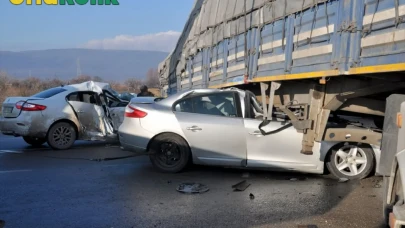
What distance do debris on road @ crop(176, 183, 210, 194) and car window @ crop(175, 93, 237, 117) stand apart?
133 cm

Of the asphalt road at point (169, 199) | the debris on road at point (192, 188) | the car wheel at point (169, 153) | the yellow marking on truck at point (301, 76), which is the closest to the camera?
the asphalt road at point (169, 199)

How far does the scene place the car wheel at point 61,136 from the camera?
10247 mm

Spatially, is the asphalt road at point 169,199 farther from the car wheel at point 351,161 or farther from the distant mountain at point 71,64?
the distant mountain at point 71,64

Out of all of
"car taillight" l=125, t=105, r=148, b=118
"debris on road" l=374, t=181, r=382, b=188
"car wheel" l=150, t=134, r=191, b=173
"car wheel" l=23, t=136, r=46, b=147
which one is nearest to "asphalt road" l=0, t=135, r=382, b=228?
"debris on road" l=374, t=181, r=382, b=188

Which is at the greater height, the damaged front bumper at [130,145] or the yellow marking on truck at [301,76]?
the yellow marking on truck at [301,76]

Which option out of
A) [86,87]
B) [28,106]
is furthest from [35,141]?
[86,87]

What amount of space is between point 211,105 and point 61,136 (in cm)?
466

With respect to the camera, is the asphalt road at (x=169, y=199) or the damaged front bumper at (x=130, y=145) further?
the damaged front bumper at (x=130, y=145)

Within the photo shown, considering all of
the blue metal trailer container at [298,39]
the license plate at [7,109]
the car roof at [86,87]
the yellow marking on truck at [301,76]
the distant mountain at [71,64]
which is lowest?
the license plate at [7,109]

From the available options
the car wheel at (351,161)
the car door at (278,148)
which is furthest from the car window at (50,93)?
the car wheel at (351,161)

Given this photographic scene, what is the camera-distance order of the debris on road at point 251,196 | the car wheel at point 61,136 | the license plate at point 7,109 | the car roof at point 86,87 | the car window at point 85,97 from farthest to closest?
the car roof at point 86,87, the car window at point 85,97, the car wheel at point 61,136, the license plate at point 7,109, the debris on road at point 251,196

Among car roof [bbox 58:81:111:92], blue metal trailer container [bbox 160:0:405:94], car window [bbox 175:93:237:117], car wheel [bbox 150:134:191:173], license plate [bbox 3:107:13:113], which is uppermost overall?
blue metal trailer container [bbox 160:0:405:94]

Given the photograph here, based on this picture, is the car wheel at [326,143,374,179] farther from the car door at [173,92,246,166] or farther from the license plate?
the license plate

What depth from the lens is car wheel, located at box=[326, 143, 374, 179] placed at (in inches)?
265
